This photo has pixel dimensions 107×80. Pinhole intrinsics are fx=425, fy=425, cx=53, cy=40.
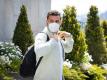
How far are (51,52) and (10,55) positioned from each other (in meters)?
4.53

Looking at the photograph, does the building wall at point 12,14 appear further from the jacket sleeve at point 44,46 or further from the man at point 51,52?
the jacket sleeve at point 44,46

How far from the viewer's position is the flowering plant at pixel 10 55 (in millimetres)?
8453

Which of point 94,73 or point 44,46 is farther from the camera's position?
point 94,73

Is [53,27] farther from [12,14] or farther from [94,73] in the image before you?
[12,14]

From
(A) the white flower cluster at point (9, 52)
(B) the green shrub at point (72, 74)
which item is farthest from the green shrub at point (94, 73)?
(A) the white flower cluster at point (9, 52)

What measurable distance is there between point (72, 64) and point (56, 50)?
5.12 m

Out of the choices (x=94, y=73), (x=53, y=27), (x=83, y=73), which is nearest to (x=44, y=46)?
(x=53, y=27)

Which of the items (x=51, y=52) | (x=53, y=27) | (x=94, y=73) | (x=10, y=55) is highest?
(x=53, y=27)

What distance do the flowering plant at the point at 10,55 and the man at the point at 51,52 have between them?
381cm

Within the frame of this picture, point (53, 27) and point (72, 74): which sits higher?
point (53, 27)

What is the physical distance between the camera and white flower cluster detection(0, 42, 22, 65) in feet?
28.3

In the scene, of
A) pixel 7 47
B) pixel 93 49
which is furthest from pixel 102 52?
pixel 7 47

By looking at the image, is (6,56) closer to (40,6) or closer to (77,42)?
(77,42)

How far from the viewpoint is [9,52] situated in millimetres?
9125
